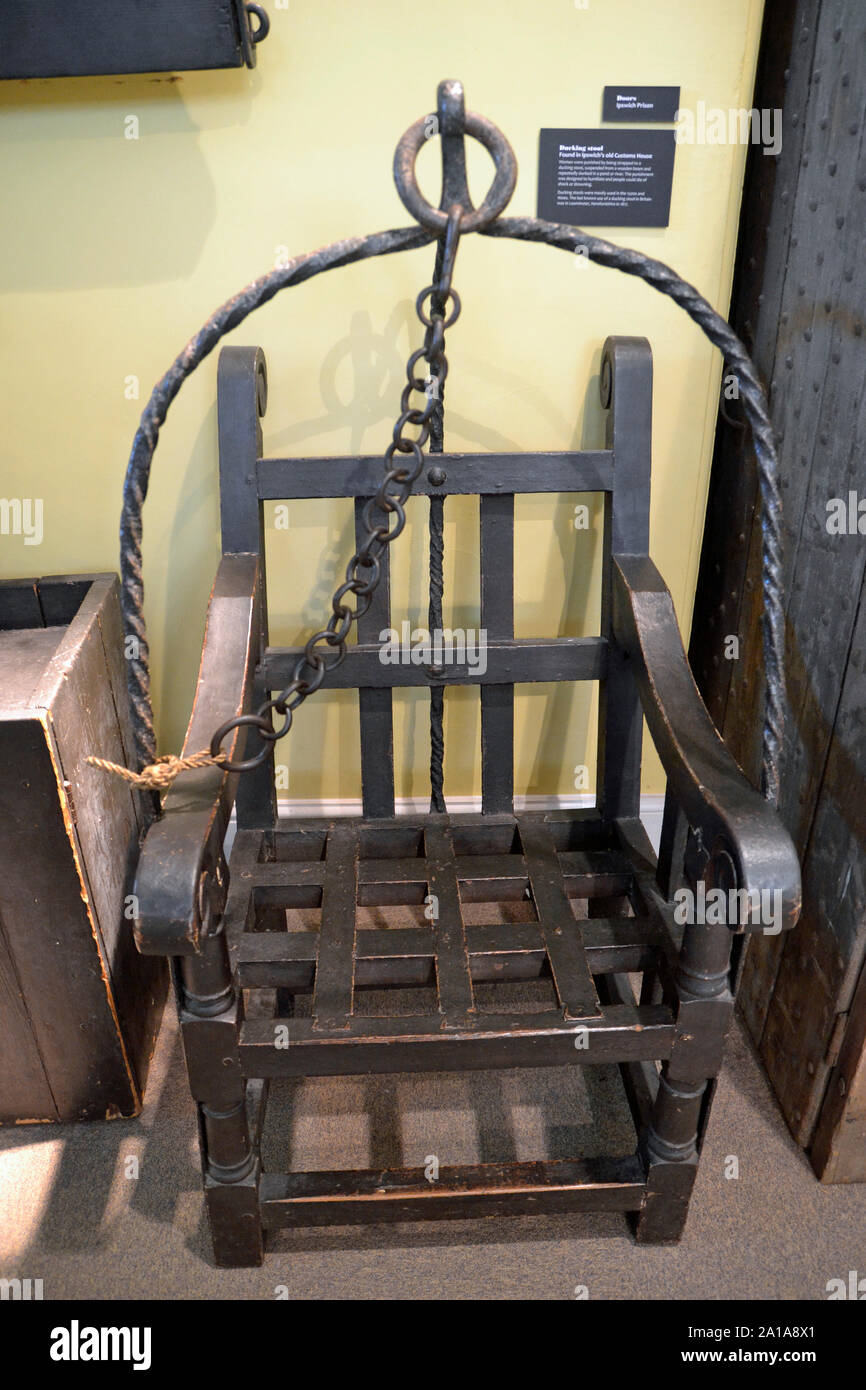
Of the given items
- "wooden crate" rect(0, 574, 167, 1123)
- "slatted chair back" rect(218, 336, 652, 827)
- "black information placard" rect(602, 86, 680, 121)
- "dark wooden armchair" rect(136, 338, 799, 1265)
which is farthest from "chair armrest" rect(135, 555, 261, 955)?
"black information placard" rect(602, 86, 680, 121)

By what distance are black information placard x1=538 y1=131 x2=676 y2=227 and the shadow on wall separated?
439mm

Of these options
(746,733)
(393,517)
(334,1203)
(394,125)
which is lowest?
(334,1203)

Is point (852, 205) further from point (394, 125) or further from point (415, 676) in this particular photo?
point (415, 676)

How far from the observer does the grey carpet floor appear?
1.29 metres

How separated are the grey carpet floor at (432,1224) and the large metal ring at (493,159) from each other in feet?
4.15

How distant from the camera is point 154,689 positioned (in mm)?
1793

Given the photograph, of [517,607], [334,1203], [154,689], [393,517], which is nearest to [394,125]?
[393,517]

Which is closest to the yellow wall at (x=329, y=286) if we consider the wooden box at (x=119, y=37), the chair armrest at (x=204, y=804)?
the wooden box at (x=119, y=37)

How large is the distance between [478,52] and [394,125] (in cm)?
15

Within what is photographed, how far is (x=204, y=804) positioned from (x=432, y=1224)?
748 mm

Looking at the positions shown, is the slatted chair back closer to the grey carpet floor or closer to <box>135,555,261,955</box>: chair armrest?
<box>135,555,261,955</box>: chair armrest

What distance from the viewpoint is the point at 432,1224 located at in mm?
1367

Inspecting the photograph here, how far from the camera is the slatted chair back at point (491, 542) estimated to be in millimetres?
1344

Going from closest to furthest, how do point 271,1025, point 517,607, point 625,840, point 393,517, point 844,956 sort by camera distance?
point 271,1025 < point 844,956 < point 625,840 < point 393,517 < point 517,607
